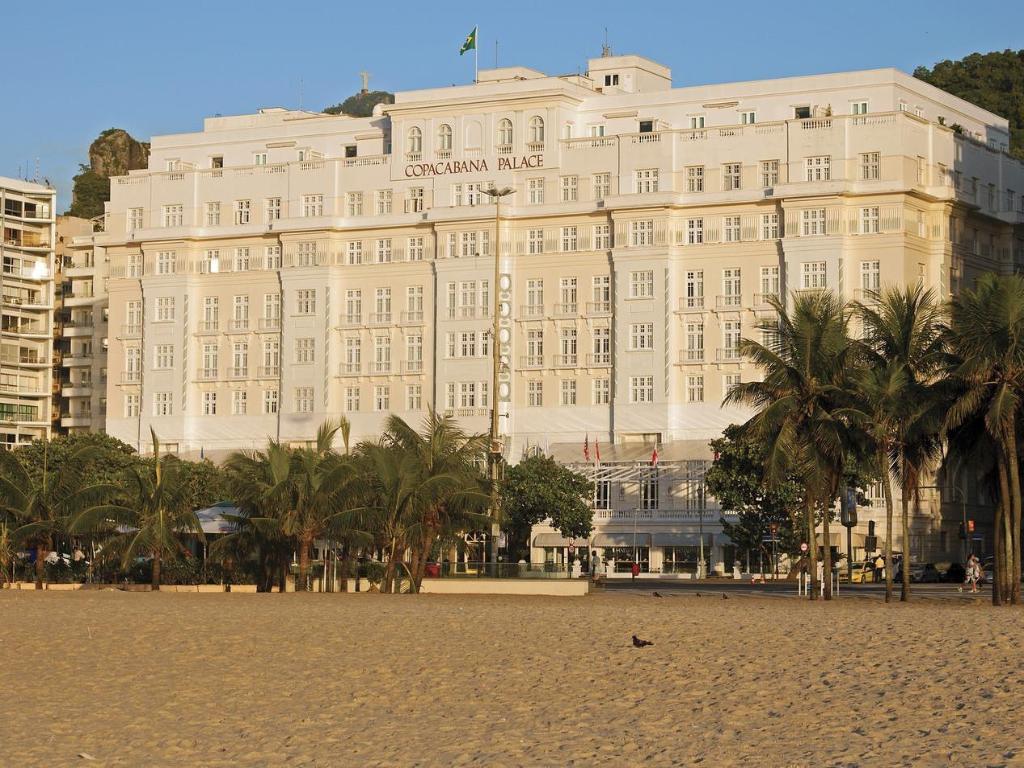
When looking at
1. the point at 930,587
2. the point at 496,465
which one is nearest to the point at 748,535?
the point at 930,587

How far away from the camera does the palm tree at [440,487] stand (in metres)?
59.8

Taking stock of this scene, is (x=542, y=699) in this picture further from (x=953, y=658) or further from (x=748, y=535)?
(x=748, y=535)

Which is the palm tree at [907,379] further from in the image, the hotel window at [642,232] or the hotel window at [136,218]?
the hotel window at [136,218]

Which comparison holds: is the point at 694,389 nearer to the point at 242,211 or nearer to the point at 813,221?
the point at 813,221

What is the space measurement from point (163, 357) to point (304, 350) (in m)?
9.67

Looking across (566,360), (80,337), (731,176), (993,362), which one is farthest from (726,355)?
(993,362)

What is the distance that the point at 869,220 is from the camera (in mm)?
108500

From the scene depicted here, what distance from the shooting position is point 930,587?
244ft

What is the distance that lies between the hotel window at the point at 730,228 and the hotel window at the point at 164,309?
35.4 metres

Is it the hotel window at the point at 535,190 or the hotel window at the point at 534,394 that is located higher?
the hotel window at the point at 535,190

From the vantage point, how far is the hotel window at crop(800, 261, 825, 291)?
355 ft

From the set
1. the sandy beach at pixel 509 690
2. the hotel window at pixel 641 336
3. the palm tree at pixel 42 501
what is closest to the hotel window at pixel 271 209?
the hotel window at pixel 641 336

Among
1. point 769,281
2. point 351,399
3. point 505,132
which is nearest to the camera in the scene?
point 769,281

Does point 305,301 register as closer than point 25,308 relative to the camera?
Yes
